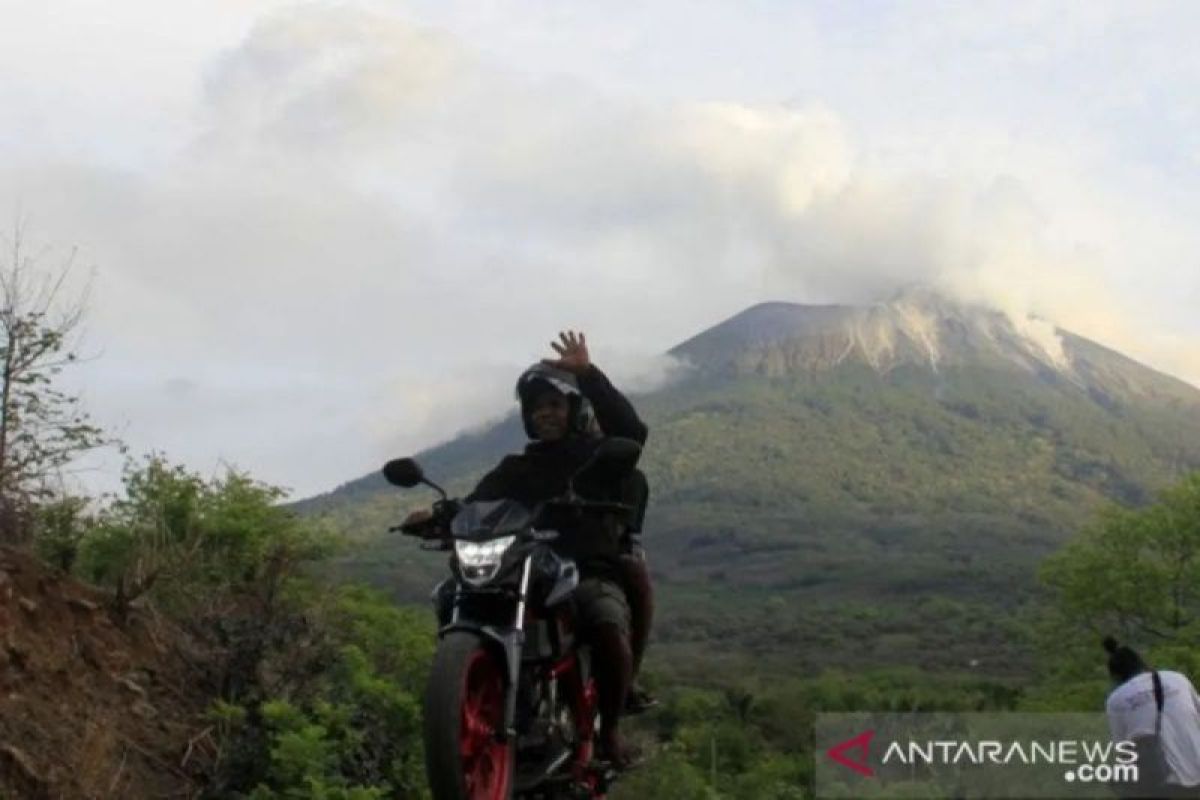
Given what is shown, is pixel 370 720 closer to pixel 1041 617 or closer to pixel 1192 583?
pixel 1192 583

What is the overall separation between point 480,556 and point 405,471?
724mm

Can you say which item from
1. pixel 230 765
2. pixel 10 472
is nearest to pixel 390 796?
pixel 230 765

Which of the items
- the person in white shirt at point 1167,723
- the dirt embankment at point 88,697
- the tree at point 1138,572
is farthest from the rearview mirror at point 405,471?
the tree at point 1138,572

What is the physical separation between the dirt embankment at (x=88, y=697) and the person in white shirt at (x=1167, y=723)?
3967mm

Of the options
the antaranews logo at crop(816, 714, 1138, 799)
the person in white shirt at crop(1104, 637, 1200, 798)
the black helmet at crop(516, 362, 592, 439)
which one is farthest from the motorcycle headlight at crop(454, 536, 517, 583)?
the person in white shirt at crop(1104, 637, 1200, 798)

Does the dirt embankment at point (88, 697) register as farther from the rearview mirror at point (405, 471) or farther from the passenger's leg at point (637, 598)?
the passenger's leg at point (637, 598)

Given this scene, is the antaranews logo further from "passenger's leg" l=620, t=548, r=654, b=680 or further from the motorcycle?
the motorcycle

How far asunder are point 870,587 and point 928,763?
153 meters

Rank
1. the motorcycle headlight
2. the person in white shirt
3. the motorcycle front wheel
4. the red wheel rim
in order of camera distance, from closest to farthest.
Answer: the motorcycle front wheel → the red wheel rim → the motorcycle headlight → the person in white shirt

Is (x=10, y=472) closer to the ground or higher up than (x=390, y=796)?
higher up

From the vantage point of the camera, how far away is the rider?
600cm

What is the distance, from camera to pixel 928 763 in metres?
5.80

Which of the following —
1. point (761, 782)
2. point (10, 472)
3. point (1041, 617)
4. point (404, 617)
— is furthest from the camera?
point (1041, 617)

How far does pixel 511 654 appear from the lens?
17.3 ft
